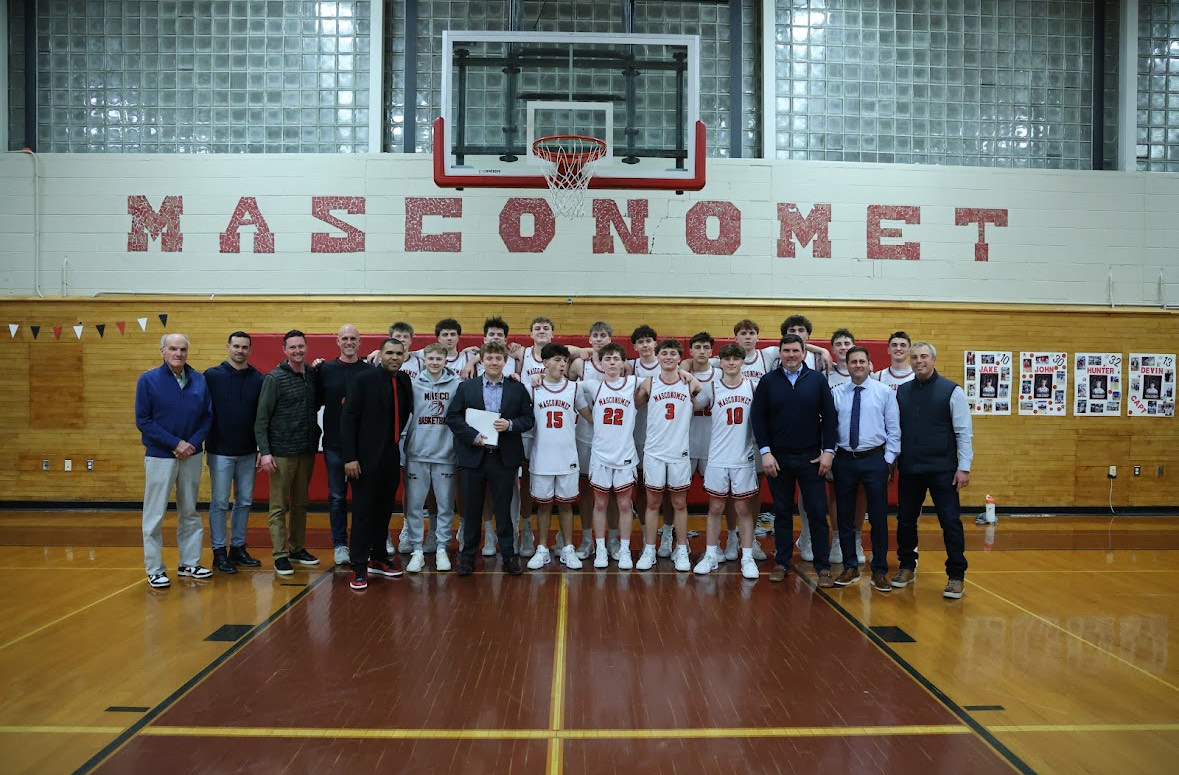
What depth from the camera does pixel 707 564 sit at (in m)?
6.39

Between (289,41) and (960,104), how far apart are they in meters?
8.76

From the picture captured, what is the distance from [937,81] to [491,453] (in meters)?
8.11

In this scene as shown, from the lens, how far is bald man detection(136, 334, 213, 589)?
5.85 metres

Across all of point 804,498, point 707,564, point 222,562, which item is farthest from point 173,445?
point 804,498

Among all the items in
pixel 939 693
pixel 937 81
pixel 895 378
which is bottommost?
pixel 939 693

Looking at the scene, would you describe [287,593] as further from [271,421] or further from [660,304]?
[660,304]

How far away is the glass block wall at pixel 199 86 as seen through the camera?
10039mm

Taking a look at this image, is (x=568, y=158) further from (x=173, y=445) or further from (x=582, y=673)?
(x=582, y=673)

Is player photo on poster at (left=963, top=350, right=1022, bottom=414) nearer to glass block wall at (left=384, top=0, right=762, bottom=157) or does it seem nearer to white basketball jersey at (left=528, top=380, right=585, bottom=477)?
glass block wall at (left=384, top=0, right=762, bottom=157)

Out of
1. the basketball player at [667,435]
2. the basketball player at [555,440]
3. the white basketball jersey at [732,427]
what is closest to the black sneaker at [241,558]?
the basketball player at [555,440]

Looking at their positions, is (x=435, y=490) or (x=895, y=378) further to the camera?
(x=895, y=378)

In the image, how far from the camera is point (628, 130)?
8258mm

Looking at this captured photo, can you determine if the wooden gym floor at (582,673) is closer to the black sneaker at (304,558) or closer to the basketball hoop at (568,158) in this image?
the black sneaker at (304,558)

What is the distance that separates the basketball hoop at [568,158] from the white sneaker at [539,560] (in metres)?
3.74
